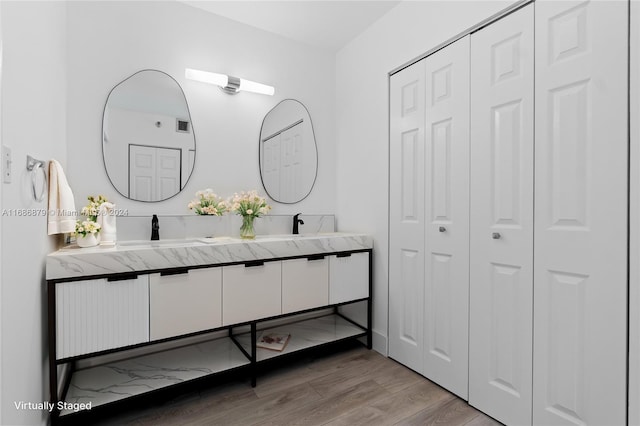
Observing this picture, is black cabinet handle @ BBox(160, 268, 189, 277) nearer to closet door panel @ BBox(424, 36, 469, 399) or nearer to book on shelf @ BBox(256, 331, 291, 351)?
book on shelf @ BBox(256, 331, 291, 351)

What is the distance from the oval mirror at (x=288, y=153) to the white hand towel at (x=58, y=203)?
128 cm

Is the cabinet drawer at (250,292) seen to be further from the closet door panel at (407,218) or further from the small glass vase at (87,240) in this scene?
the closet door panel at (407,218)

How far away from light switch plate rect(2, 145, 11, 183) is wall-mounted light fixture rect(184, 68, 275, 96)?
142 centimetres

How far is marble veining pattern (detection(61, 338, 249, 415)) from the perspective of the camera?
163cm

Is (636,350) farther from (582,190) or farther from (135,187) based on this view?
(135,187)

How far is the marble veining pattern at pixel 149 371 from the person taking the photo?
64.1 inches

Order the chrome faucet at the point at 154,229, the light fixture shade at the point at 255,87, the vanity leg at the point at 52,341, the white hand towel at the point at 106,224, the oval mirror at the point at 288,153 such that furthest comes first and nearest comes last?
1. the oval mirror at the point at 288,153
2. the light fixture shade at the point at 255,87
3. the chrome faucet at the point at 154,229
4. the white hand towel at the point at 106,224
5. the vanity leg at the point at 52,341

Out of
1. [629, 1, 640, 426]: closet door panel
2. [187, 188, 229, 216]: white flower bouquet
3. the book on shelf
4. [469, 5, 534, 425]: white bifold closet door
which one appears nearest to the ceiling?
[469, 5, 534, 425]: white bifold closet door

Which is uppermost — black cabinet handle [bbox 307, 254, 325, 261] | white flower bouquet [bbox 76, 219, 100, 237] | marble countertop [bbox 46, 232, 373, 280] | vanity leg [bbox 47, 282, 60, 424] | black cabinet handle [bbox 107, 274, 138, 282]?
white flower bouquet [bbox 76, 219, 100, 237]

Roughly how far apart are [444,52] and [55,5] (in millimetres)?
2117

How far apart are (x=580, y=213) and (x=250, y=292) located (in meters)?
1.69

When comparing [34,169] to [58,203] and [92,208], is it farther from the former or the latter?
[92,208]

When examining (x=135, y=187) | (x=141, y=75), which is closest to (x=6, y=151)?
(x=135, y=187)

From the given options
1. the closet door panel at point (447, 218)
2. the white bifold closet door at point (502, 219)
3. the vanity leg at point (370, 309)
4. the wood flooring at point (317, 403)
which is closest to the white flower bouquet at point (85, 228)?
the wood flooring at point (317, 403)
